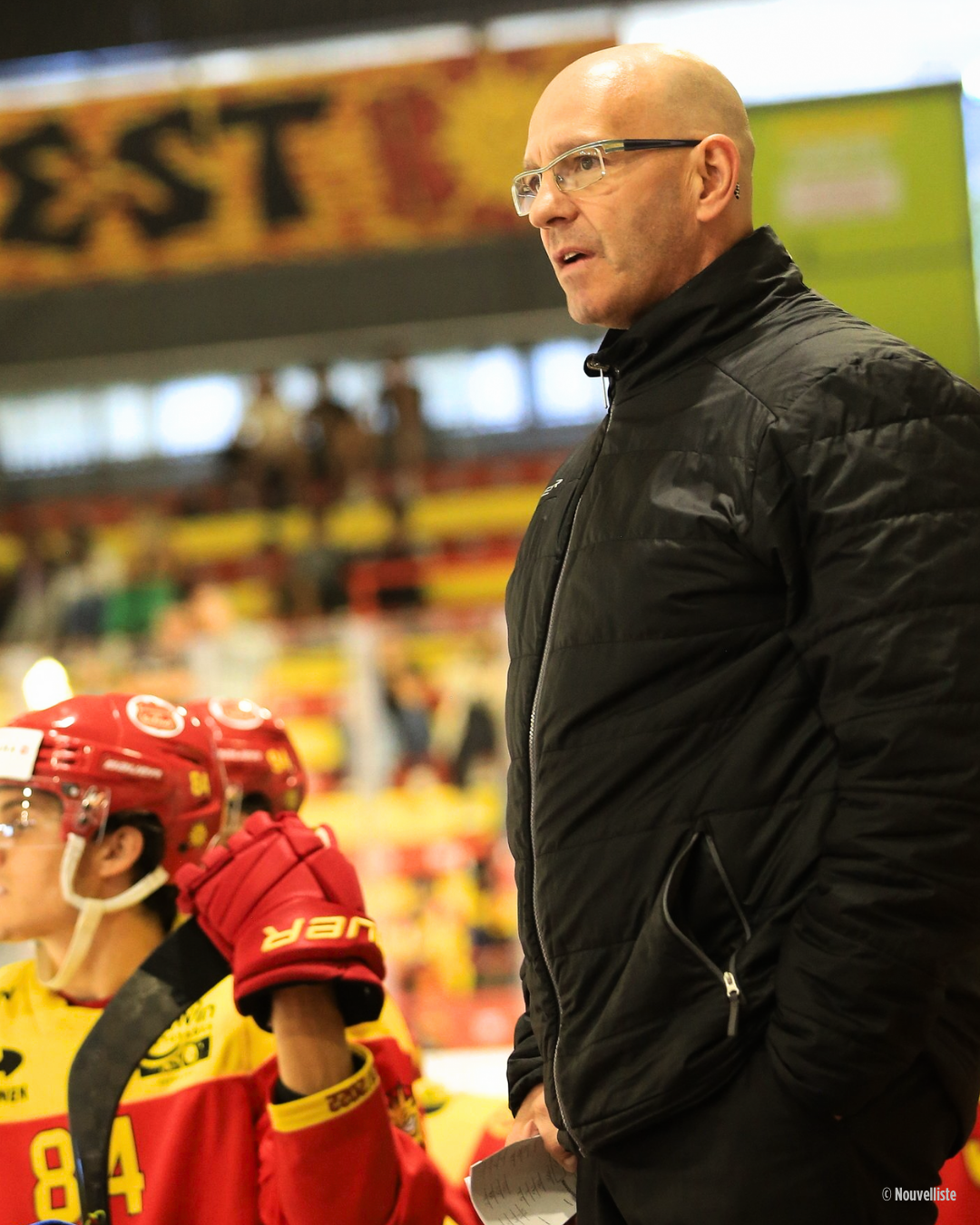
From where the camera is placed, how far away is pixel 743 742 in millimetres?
1304

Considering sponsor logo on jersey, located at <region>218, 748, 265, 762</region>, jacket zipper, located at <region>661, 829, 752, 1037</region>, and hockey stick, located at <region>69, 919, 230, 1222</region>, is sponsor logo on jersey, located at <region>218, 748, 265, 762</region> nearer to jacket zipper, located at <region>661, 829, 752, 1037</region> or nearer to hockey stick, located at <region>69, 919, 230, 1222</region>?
hockey stick, located at <region>69, 919, 230, 1222</region>

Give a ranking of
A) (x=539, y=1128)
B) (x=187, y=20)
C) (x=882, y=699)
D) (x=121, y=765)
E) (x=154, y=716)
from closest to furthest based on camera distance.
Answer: (x=882, y=699), (x=539, y=1128), (x=121, y=765), (x=154, y=716), (x=187, y=20)

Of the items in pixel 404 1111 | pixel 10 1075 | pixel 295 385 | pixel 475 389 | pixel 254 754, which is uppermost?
pixel 254 754

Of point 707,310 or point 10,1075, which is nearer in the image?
point 707,310

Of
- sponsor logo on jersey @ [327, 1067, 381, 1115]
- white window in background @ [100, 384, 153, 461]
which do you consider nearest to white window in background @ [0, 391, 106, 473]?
white window in background @ [100, 384, 153, 461]

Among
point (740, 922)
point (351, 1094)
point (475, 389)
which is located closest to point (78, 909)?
point (351, 1094)

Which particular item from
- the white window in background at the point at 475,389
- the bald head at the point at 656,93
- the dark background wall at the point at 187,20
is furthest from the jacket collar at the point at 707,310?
the white window in background at the point at 475,389

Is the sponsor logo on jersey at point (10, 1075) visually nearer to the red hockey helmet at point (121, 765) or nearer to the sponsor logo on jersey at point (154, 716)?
the red hockey helmet at point (121, 765)

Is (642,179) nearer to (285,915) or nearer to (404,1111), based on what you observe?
(285,915)

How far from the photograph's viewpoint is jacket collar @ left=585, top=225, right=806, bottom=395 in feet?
4.69

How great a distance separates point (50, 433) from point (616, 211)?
1158 centimetres

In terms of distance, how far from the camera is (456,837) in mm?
6059

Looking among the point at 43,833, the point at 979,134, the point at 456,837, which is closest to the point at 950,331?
the point at 979,134

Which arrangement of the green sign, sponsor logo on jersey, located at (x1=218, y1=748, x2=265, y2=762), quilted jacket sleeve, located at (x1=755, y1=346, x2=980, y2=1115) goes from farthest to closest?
the green sign → sponsor logo on jersey, located at (x1=218, y1=748, x2=265, y2=762) → quilted jacket sleeve, located at (x1=755, y1=346, x2=980, y2=1115)
